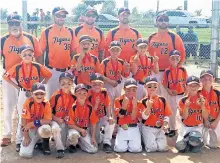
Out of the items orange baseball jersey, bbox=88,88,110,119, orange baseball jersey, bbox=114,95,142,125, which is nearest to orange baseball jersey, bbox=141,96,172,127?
orange baseball jersey, bbox=114,95,142,125

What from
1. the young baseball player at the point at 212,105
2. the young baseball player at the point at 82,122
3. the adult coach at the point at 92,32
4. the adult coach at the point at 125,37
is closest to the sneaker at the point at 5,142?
the young baseball player at the point at 82,122

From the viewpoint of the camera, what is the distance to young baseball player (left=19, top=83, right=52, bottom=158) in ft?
16.3

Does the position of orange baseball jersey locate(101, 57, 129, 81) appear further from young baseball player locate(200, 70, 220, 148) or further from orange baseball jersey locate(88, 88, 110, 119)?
young baseball player locate(200, 70, 220, 148)

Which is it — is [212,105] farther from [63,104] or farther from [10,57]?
[10,57]

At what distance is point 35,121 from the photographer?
5012mm

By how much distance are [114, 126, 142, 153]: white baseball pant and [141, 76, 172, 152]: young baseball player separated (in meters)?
0.13

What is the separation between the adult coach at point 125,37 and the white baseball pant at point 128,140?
1.40 meters

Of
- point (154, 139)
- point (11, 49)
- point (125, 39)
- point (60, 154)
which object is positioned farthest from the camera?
point (125, 39)

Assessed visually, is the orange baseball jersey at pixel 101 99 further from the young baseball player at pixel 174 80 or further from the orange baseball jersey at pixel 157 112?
the young baseball player at pixel 174 80

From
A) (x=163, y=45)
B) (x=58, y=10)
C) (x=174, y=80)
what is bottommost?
(x=174, y=80)

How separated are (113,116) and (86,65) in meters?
0.94

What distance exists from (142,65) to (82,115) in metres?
1.39

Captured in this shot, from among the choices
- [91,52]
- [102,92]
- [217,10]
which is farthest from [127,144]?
[217,10]

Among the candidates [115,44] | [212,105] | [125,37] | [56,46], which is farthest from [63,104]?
[212,105]
